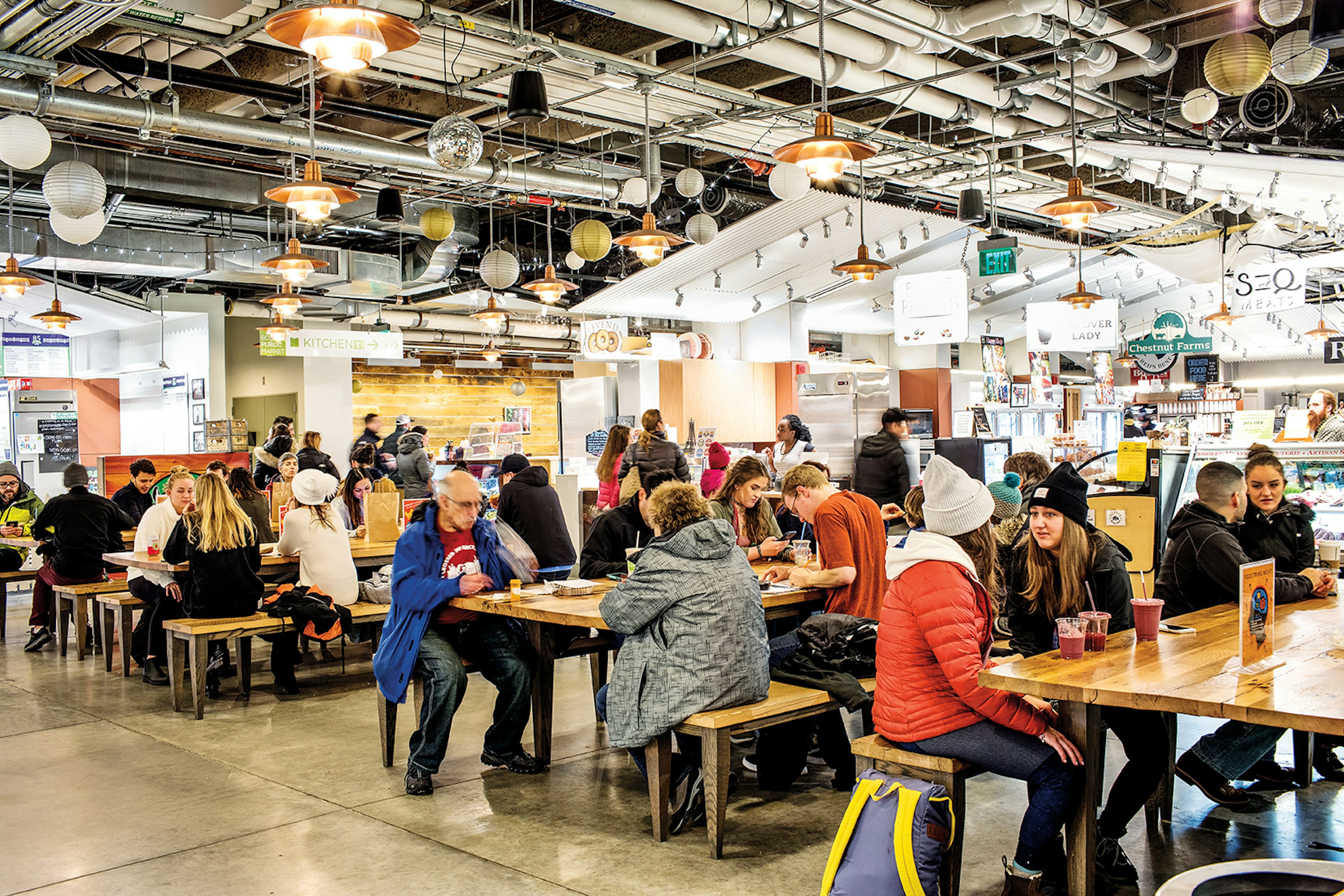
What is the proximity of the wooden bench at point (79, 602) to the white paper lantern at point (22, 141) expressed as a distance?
3174 millimetres

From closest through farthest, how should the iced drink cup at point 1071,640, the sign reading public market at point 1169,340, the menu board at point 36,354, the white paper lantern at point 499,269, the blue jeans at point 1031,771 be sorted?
the blue jeans at point 1031,771
the iced drink cup at point 1071,640
the white paper lantern at point 499,269
the menu board at point 36,354
the sign reading public market at point 1169,340

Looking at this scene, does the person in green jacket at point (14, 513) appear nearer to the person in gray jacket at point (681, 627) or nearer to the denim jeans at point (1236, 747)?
the person in gray jacket at point (681, 627)

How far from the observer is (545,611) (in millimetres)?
4793

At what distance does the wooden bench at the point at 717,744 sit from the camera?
13.3 ft

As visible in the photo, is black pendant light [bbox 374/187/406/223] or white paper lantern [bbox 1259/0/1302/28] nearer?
white paper lantern [bbox 1259/0/1302/28]

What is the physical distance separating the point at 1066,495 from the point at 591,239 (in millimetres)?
5683

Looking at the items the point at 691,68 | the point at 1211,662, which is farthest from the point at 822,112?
the point at 1211,662

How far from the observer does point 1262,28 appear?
9.00 meters

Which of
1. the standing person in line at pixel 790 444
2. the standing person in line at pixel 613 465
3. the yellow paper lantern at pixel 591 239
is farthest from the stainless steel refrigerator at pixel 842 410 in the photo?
the yellow paper lantern at pixel 591 239

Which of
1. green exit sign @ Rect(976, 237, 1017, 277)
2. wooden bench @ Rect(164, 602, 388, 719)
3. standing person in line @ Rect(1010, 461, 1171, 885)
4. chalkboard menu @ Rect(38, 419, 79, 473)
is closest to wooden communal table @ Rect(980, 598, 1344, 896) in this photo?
standing person in line @ Rect(1010, 461, 1171, 885)

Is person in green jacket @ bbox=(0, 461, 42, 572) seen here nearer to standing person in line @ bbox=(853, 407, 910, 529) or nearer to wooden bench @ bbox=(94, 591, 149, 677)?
wooden bench @ bbox=(94, 591, 149, 677)

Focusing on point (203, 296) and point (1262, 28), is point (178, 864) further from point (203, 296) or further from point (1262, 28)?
point (203, 296)

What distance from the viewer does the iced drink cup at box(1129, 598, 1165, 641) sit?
3.69 metres

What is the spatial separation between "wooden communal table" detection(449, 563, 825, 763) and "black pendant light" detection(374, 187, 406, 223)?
5.50 m
